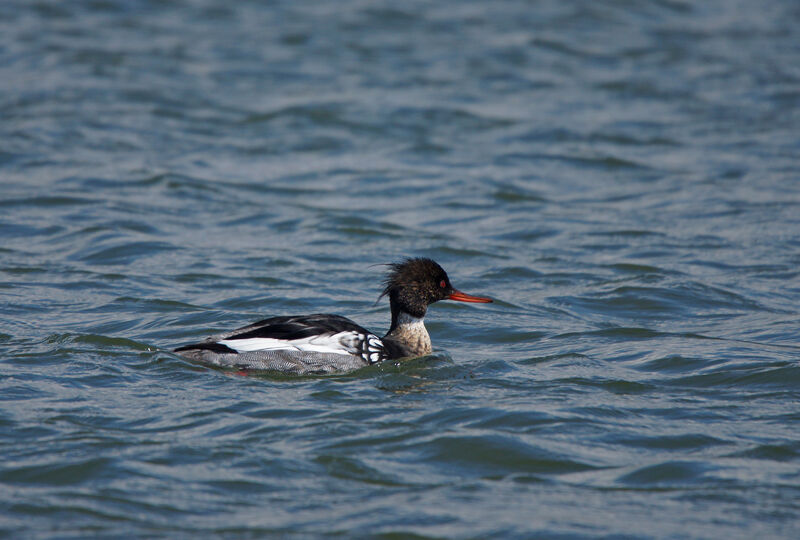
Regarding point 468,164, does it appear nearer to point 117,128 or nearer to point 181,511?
point 117,128

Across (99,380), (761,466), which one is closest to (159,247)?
(99,380)

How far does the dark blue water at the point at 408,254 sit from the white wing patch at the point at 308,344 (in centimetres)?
28

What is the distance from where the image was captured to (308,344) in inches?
353

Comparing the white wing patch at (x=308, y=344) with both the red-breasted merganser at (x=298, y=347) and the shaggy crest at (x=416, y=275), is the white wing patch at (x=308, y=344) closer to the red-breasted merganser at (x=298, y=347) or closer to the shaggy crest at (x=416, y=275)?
the red-breasted merganser at (x=298, y=347)

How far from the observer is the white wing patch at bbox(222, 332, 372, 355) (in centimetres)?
883

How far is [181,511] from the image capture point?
627 cm

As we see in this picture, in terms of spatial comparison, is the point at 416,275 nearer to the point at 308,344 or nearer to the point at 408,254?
the point at 308,344

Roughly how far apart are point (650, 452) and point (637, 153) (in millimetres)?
12273

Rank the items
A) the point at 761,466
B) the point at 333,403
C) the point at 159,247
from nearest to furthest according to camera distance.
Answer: the point at 761,466 < the point at 333,403 < the point at 159,247

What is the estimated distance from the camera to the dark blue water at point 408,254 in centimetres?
669

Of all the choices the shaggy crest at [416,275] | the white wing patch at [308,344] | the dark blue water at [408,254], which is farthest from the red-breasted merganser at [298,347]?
the shaggy crest at [416,275]

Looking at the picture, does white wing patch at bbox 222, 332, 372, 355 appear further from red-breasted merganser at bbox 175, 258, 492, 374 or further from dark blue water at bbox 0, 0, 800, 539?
dark blue water at bbox 0, 0, 800, 539

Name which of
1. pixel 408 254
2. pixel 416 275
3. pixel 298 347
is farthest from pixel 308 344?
pixel 408 254

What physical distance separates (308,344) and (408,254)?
4757mm
